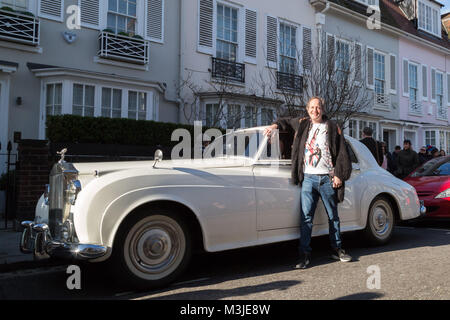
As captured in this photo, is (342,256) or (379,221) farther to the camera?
(379,221)

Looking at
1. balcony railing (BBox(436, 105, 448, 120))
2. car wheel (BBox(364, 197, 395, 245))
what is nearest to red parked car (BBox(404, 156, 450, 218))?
car wheel (BBox(364, 197, 395, 245))

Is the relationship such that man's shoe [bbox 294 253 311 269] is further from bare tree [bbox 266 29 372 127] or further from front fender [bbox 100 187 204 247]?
bare tree [bbox 266 29 372 127]

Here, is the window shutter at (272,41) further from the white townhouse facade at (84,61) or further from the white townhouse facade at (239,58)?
the white townhouse facade at (84,61)

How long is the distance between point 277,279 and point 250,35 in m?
11.6

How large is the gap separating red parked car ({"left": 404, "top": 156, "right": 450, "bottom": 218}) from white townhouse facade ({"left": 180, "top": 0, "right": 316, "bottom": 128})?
513cm

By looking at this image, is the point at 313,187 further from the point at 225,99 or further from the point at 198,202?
the point at 225,99

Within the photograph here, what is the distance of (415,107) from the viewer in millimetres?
20797

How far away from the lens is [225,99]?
12477 mm

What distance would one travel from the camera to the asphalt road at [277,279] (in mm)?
3414

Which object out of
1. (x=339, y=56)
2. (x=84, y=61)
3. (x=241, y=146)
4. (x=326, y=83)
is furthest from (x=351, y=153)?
(x=339, y=56)

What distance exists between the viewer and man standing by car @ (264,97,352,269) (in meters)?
4.36

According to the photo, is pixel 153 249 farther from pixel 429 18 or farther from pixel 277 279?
pixel 429 18

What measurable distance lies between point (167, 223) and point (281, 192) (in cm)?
144
